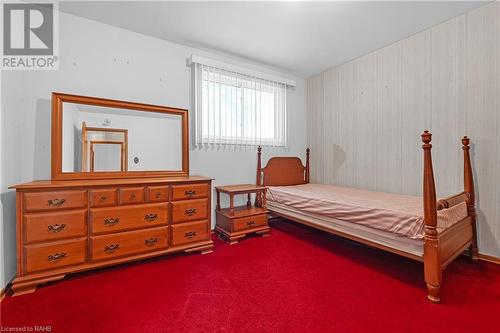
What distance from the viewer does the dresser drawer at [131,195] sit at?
2.02m

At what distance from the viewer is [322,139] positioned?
12.6 ft

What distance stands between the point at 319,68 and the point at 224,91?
1.67 metres

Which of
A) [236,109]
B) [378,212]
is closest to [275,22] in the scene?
[236,109]

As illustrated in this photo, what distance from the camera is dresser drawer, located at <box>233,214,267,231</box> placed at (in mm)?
2695

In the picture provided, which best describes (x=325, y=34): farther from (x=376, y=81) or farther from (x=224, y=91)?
(x=224, y=91)

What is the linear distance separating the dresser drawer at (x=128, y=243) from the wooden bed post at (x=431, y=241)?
217 centimetres

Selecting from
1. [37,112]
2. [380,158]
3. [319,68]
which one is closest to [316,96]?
[319,68]

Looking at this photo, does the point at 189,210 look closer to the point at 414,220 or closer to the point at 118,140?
the point at 118,140

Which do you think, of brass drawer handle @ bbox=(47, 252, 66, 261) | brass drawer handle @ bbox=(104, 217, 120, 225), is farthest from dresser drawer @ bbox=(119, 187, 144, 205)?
brass drawer handle @ bbox=(47, 252, 66, 261)

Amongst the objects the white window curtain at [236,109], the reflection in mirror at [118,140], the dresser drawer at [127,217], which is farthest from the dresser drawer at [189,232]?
the white window curtain at [236,109]

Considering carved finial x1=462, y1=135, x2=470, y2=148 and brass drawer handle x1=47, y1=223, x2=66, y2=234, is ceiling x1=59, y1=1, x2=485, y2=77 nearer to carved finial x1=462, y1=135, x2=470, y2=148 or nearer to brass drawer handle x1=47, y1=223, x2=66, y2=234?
carved finial x1=462, y1=135, x2=470, y2=148

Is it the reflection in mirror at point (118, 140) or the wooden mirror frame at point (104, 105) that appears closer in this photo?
the wooden mirror frame at point (104, 105)

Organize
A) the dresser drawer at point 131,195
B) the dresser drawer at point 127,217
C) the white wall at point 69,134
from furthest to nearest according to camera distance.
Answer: the white wall at point 69,134 < the dresser drawer at point 131,195 < the dresser drawer at point 127,217

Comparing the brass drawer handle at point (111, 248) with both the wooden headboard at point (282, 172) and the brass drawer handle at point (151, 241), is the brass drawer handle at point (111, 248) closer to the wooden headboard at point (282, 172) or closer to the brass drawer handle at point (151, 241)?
the brass drawer handle at point (151, 241)
